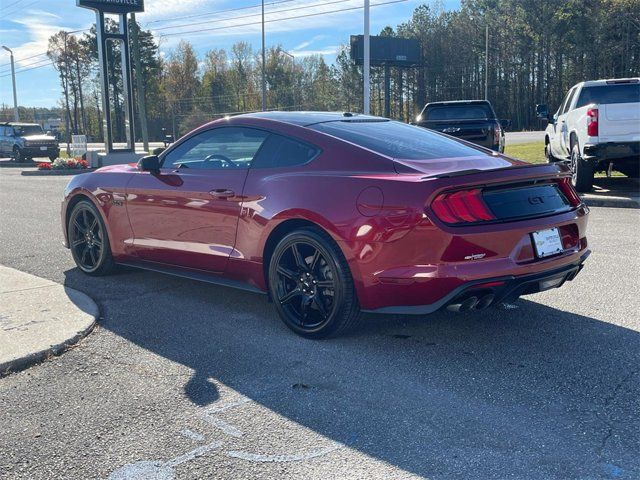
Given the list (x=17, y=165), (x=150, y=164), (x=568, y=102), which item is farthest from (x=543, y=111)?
(x=17, y=165)

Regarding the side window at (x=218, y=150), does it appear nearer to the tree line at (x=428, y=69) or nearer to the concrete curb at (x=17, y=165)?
the concrete curb at (x=17, y=165)

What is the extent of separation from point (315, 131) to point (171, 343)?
1.78 m

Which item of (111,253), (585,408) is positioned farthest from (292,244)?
(111,253)

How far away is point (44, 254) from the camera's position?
752 cm

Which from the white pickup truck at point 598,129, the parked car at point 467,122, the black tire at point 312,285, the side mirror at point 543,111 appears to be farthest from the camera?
the parked car at point 467,122

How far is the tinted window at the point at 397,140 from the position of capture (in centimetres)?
444

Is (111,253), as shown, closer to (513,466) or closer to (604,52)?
(513,466)

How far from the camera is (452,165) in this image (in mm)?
4266

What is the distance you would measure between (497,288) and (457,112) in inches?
483

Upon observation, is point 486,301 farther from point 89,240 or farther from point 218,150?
point 89,240

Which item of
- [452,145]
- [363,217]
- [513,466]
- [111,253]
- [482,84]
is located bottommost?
[513,466]

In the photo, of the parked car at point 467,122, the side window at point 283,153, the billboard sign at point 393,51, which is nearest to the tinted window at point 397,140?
the side window at point 283,153

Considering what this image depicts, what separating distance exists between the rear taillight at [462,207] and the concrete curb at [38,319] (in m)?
2.61

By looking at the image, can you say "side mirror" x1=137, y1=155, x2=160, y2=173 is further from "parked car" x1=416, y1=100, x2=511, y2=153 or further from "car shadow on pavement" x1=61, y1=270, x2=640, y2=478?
"parked car" x1=416, y1=100, x2=511, y2=153
